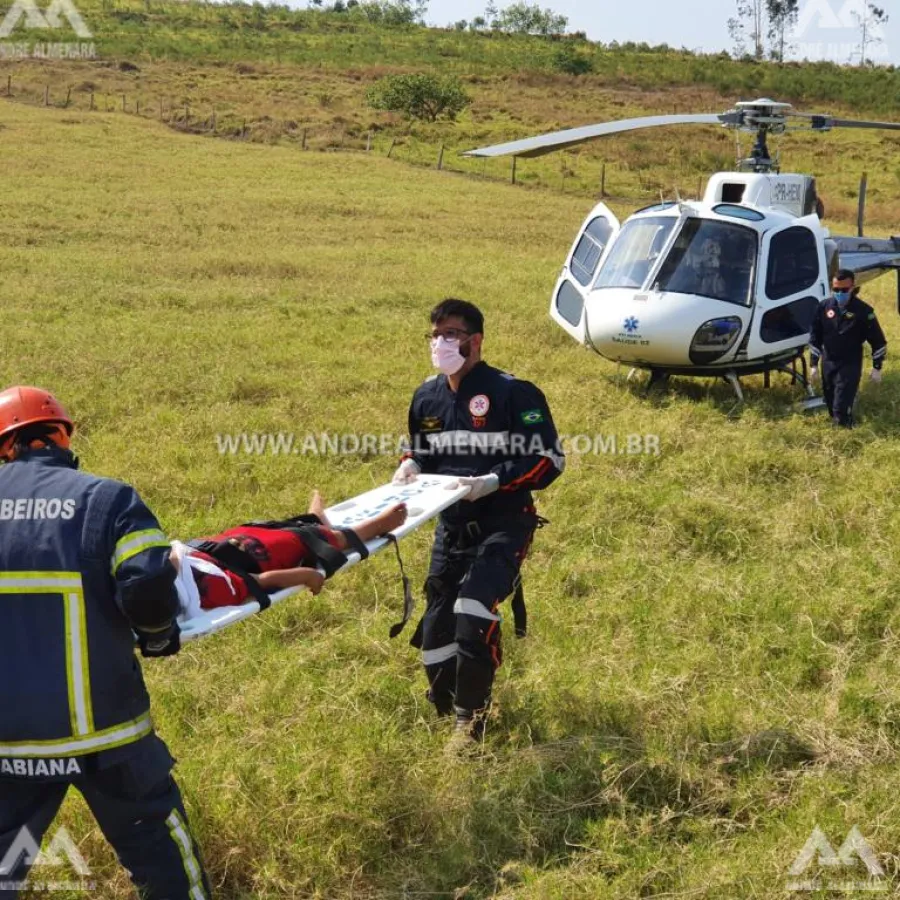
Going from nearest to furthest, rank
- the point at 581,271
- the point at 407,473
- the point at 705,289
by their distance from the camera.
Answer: the point at 407,473, the point at 705,289, the point at 581,271

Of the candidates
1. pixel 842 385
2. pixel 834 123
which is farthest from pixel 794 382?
pixel 834 123

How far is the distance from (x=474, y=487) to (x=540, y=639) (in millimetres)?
1426

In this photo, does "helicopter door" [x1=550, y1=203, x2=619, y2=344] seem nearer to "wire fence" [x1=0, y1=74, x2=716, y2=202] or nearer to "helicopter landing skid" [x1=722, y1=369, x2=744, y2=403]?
"helicopter landing skid" [x1=722, y1=369, x2=744, y2=403]

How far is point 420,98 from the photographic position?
39906 mm

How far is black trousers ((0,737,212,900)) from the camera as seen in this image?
9.06 ft

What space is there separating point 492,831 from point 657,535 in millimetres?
3231

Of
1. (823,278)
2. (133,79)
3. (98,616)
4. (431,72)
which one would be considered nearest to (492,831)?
(98,616)

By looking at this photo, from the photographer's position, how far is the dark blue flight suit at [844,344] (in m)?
8.75

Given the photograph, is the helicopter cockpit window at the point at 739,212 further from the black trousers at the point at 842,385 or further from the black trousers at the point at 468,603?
the black trousers at the point at 468,603

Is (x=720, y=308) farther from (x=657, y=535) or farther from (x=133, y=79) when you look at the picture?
(x=133, y=79)

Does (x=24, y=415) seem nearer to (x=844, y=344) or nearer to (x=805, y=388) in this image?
(x=844, y=344)

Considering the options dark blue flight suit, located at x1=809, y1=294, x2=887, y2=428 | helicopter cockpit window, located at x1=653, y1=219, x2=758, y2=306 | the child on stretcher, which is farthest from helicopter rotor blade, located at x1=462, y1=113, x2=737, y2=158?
the child on stretcher

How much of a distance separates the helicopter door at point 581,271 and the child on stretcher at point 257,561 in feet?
21.6

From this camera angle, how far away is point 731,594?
5.53 meters
